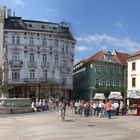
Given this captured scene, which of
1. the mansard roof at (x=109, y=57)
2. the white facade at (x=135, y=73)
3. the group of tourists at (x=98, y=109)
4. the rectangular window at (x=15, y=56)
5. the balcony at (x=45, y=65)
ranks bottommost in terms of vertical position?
the group of tourists at (x=98, y=109)

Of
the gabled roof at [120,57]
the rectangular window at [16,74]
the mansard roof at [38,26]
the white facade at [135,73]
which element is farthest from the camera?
the gabled roof at [120,57]

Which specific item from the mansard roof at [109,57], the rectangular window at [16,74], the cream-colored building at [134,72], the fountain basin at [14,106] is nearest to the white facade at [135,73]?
the cream-colored building at [134,72]

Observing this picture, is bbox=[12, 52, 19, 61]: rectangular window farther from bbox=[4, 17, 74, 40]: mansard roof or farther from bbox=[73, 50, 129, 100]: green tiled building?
bbox=[73, 50, 129, 100]: green tiled building

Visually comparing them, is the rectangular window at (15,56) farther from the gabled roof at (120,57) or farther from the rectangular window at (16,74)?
the gabled roof at (120,57)

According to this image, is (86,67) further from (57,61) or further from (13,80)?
(13,80)

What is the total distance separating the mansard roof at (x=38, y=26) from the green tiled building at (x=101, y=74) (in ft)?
33.3

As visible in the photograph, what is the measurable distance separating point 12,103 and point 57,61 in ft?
150

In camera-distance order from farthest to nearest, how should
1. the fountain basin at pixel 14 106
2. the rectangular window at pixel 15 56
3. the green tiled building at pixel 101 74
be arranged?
1. the green tiled building at pixel 101 74
2. the rectangular window at pixel 15 56
3. the fountain basin at pixel 14 106

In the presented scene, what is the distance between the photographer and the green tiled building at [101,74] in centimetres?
9538

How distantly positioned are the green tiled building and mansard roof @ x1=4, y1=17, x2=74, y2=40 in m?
10.1

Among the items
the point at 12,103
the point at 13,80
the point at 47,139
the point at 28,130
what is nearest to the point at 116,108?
the point at 12,103

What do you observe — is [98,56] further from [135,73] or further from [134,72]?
[135,73]

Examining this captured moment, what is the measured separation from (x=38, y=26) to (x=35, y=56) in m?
6.10

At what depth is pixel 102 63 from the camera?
97812 millimetres
